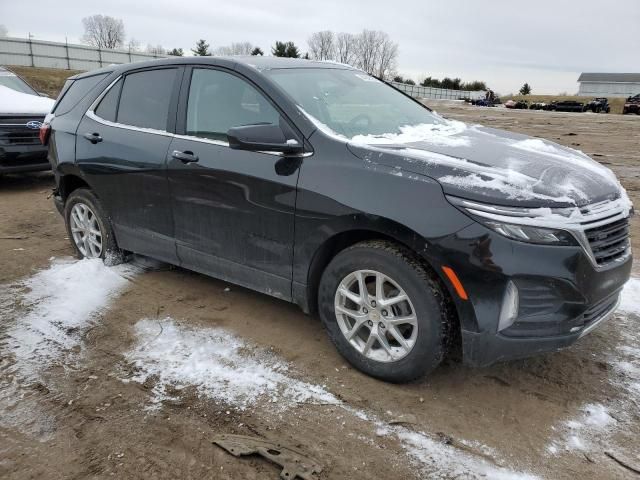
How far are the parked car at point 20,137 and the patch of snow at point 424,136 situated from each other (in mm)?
6560

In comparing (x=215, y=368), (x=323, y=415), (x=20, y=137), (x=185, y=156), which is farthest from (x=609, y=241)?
(x=20, y=137)

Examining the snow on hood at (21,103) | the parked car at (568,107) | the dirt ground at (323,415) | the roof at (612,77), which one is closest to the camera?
the dirt ground at (323,415)

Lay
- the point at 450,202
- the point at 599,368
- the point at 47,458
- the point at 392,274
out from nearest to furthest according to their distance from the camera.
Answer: the point at 47,458 → the point at 450,202 → the point at 392,274 → the point at 599,368

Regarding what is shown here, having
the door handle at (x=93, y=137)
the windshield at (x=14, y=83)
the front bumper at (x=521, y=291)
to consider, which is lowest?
the front bumper at (x=521, y=291)

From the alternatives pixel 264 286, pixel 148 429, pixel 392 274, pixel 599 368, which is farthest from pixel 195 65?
pixel 599 368

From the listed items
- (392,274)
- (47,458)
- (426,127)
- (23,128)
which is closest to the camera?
(47,458)

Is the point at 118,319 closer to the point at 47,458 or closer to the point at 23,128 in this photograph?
the point at 47,458

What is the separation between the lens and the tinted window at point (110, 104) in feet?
14.5

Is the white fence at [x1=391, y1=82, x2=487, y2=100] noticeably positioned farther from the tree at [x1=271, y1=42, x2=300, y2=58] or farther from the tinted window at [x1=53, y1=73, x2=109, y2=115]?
the tinted window at [x1=53, y1=73, x2=109, y2=115]

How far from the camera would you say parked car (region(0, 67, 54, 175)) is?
774 cm

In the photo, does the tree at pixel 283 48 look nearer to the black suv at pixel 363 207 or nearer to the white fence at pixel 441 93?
the white fence at pixel 441 93

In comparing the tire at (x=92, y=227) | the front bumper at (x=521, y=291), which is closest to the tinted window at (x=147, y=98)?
the tire at (x=92, y=227)

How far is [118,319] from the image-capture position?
3850 millimetres

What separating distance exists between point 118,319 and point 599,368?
3248mm
